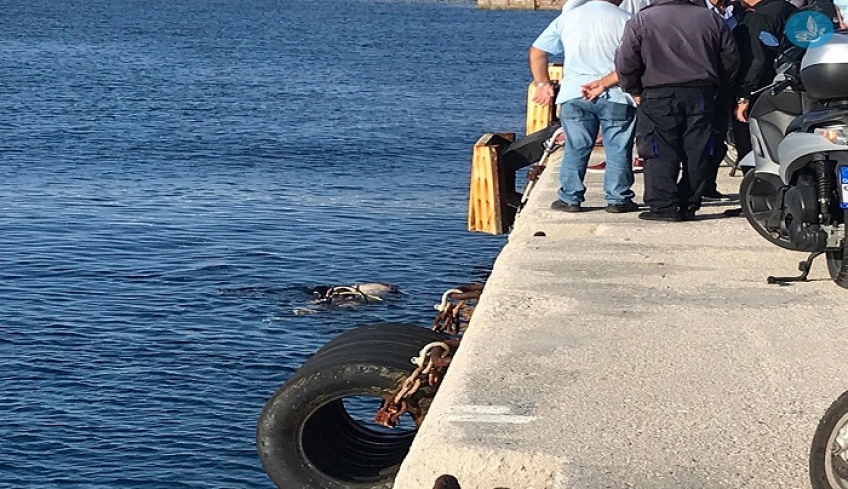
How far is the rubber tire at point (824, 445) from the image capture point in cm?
435

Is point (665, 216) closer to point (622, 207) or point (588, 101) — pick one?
point (622, 207)

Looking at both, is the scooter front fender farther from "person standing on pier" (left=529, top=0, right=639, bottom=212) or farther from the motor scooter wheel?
"person standing on pier" (left=529, top=0, right=639, bottom=212)

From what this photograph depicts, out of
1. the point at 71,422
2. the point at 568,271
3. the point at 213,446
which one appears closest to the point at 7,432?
the point at 71,422

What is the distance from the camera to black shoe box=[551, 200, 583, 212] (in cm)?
995

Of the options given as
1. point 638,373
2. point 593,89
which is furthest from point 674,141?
point 638,373

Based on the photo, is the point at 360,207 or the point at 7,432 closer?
the point at 7,432

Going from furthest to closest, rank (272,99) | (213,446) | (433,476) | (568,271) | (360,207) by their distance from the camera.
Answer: (272,99) → (360,207) → (213,446) → (568,271) → (433,476)

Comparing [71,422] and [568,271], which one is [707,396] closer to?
[568,271]

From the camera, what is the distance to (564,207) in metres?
10.0

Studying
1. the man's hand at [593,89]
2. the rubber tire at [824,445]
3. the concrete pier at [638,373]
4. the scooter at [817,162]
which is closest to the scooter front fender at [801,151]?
the scooter at [817,162]

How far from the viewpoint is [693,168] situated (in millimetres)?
9430

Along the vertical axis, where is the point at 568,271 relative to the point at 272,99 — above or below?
above

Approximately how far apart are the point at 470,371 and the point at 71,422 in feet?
20.9

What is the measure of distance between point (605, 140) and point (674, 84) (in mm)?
874
